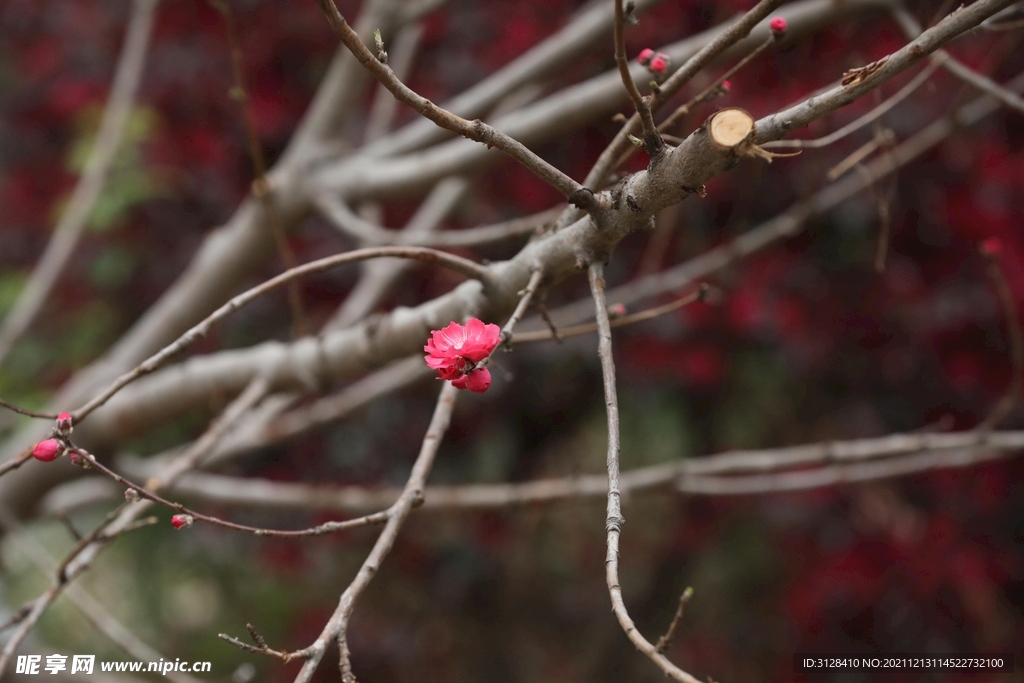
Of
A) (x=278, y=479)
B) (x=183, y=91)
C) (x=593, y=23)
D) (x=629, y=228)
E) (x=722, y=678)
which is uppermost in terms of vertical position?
(x=183, y=91)

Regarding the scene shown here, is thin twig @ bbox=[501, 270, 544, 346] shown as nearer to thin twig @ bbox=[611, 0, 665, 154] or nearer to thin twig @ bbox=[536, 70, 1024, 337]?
thin twig @ bbox=[611, 0, 665, 154]

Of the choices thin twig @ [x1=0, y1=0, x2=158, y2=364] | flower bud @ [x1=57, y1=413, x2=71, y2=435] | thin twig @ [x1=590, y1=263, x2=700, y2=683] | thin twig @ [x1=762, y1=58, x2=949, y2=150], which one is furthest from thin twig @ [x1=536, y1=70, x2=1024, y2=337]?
thin twig @ [x1=0, y1=0, x2=158, y2=364]

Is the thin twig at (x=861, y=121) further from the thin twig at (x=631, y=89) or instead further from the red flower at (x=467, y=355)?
the red flower at (x=467, y=355)

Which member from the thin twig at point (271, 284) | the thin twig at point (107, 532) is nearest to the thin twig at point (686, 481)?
the thin twig at point (107, 532)

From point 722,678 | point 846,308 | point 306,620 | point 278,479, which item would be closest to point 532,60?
point 846,308

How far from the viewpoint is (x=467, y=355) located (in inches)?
29.1

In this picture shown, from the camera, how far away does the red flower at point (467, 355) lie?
737 millimetres

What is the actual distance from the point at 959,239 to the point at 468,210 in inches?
61.1

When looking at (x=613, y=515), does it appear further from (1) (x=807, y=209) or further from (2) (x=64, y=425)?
(1) (x=807, y=209)

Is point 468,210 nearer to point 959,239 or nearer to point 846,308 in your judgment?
point 846,308

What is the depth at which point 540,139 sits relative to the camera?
169cm

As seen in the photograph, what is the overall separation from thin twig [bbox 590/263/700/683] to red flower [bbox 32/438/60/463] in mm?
575

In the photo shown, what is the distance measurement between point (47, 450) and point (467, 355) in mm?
465

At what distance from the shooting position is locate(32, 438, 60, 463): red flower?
2.66 ft
